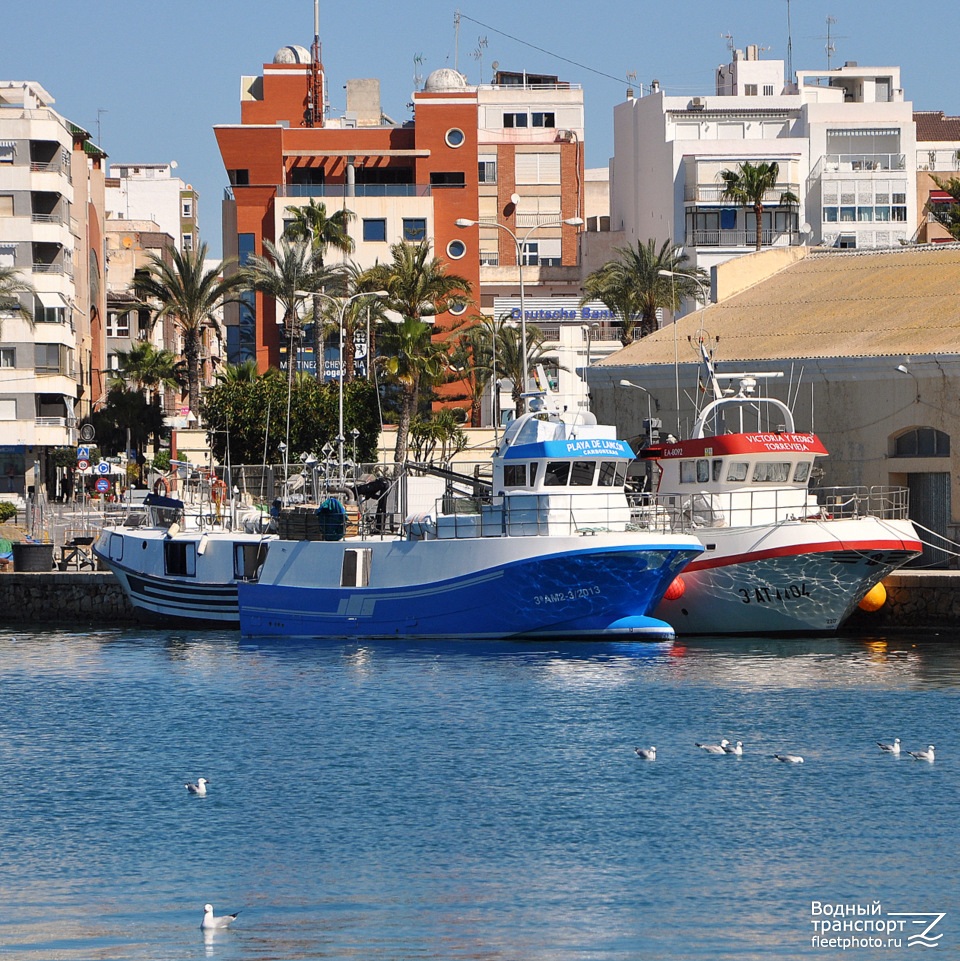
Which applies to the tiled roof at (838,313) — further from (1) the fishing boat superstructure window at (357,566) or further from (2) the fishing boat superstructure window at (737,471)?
(1) the fishing boat superstructure window at (357,566)

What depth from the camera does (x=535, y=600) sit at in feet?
127

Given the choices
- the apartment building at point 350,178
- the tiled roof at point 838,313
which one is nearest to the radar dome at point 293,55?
the apartment building at point 350,178

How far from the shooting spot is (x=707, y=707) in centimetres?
3062

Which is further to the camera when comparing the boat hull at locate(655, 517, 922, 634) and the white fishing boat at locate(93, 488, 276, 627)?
the white fishing boat at locate(93, 488, 276, 627)

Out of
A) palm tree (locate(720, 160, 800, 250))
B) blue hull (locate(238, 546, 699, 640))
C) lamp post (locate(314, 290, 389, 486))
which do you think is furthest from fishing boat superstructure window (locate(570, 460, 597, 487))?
palm tree (locate(720, 160, 800, 250))

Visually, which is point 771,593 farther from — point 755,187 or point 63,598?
point 755,187

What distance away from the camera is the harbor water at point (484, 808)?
17328 millimetres

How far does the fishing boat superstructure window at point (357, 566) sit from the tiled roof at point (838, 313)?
15.8m

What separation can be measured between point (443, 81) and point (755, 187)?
2611cm

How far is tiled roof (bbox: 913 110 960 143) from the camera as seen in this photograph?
12750 cm

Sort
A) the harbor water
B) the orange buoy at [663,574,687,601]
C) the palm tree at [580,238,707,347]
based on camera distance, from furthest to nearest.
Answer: the palm tree at [580,238,707,347], the orange buoy at [663,574,687,601], the harbor water

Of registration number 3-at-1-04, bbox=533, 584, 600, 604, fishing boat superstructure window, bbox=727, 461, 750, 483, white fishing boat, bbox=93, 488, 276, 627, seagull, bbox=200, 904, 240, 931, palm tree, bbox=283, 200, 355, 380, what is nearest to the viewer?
seagull, bbox=200, 904, 240, 931

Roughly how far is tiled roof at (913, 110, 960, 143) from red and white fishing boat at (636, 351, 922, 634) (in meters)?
91.5

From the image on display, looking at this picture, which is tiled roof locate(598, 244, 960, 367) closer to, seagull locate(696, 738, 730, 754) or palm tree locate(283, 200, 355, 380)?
seagull locate(696, 738, 730, 754)
